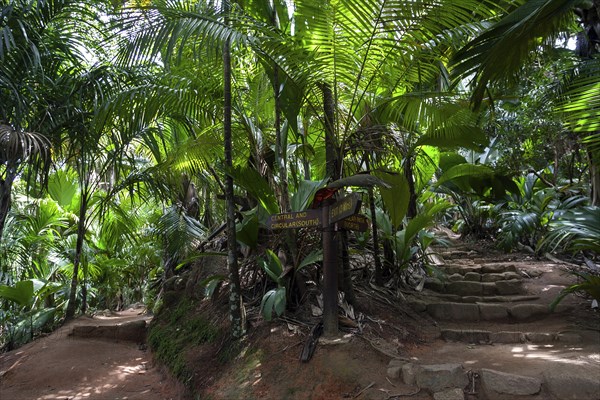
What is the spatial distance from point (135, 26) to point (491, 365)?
443cm

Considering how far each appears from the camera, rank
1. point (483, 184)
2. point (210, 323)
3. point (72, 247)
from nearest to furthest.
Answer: point (210, 323), point (483, 184), point (72, 247)

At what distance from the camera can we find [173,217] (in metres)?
7.86

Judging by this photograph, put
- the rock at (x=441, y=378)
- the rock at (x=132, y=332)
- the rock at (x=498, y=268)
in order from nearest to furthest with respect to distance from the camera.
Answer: the rock at (x=441, y=378)
the rock at (x=498, y=268)
the rock at (x=132, y=332)

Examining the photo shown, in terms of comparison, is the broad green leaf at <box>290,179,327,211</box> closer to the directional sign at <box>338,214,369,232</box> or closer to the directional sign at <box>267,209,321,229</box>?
the directional sign at <box>267,209,321,229</box>

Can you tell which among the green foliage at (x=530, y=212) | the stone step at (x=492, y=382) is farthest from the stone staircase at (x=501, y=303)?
the stone step at (x=492, y=382)

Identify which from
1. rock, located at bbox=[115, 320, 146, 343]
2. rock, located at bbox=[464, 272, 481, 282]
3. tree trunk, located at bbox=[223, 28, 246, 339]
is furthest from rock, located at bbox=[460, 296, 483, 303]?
rock, located at bbox=[115, 320, 146, 343]

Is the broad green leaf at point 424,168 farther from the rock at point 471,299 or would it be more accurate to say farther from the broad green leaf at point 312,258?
the broad green leaf at point 312,258

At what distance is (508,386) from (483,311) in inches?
78.3

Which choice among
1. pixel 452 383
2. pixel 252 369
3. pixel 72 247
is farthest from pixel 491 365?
pixel 72 247

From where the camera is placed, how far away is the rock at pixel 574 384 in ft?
10.2

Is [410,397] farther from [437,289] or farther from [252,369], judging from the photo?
[437,289]

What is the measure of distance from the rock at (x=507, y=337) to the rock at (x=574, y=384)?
112cm

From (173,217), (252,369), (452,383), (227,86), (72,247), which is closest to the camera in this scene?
(452,383)

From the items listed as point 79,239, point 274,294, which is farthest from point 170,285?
point 274,294
